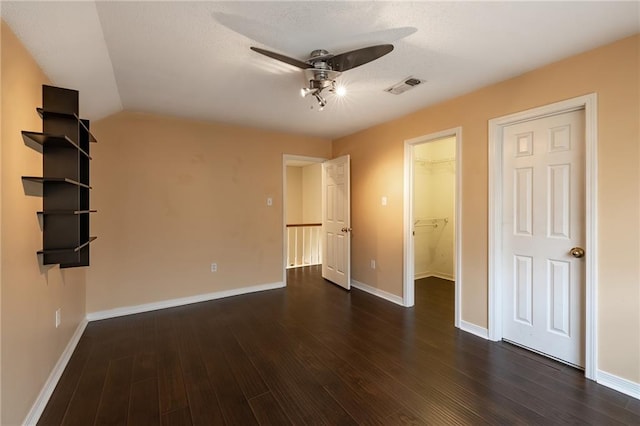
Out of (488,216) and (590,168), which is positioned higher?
(590,168)

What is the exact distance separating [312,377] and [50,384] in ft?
6.22

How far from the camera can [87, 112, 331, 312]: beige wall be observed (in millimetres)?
3412

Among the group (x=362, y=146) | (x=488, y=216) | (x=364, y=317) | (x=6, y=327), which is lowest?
(x=364, y=317)

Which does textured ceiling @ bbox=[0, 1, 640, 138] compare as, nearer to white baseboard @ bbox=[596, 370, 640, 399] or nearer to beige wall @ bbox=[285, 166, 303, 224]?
white baseboard @ bbox=[596, 370, 640, 399]

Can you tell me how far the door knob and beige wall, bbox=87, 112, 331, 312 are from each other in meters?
3.54

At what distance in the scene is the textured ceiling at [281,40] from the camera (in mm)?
1673

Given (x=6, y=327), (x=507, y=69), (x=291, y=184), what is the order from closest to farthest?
1. (x=6, y=327)
2. (x=507, y=69)
3. (x=291, y=184)

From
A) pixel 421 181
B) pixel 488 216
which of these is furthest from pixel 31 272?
pixel 421 181

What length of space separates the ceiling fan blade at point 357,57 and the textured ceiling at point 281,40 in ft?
0.59

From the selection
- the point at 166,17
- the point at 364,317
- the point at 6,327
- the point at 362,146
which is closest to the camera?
the point at 6,327

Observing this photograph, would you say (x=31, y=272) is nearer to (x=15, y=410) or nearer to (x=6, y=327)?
(x=6, y=327)

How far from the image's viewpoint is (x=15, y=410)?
157cm

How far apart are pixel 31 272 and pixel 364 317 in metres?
3.01

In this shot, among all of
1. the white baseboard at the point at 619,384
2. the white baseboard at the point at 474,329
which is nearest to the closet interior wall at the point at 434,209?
the white baseboard at the point at 474,329
